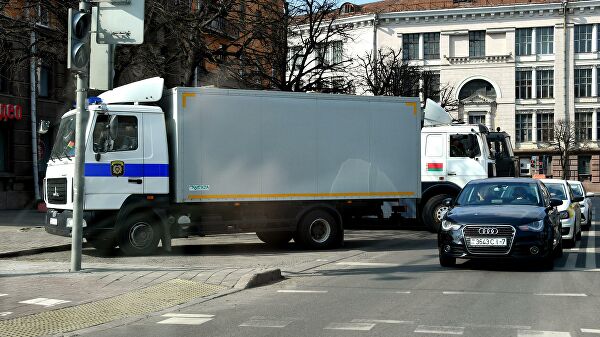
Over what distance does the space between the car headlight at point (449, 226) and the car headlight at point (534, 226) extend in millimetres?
1023

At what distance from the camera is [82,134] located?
11453 mm

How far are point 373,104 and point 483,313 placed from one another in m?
8.78

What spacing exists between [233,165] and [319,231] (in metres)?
2.51

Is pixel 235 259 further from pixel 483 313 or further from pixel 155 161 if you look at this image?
pixel 483 313

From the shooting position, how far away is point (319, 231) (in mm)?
16172

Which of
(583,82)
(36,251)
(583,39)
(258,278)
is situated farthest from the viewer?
(583,82)

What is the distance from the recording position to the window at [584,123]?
66.5 meters

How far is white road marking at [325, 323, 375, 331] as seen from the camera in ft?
25.1

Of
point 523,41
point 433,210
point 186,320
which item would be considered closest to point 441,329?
point 186,320

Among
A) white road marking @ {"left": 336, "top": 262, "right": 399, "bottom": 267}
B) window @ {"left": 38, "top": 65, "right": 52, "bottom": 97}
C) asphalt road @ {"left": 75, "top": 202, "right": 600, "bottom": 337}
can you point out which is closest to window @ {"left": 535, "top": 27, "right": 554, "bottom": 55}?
window @ {"left": 38, "top": 65, "right": 52, "bottom": 97}

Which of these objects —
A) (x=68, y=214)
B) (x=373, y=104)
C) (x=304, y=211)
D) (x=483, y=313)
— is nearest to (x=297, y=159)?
(x=304, y=211)

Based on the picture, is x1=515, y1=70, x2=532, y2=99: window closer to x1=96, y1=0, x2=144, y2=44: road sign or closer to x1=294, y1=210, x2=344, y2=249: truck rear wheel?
x1=294, y1=210, x2=344, y2=249: truck rear wheel

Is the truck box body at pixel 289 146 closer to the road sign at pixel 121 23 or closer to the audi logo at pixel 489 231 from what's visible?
the road sign at pixel 121 23

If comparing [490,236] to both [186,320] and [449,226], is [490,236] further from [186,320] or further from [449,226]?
[186,320]
